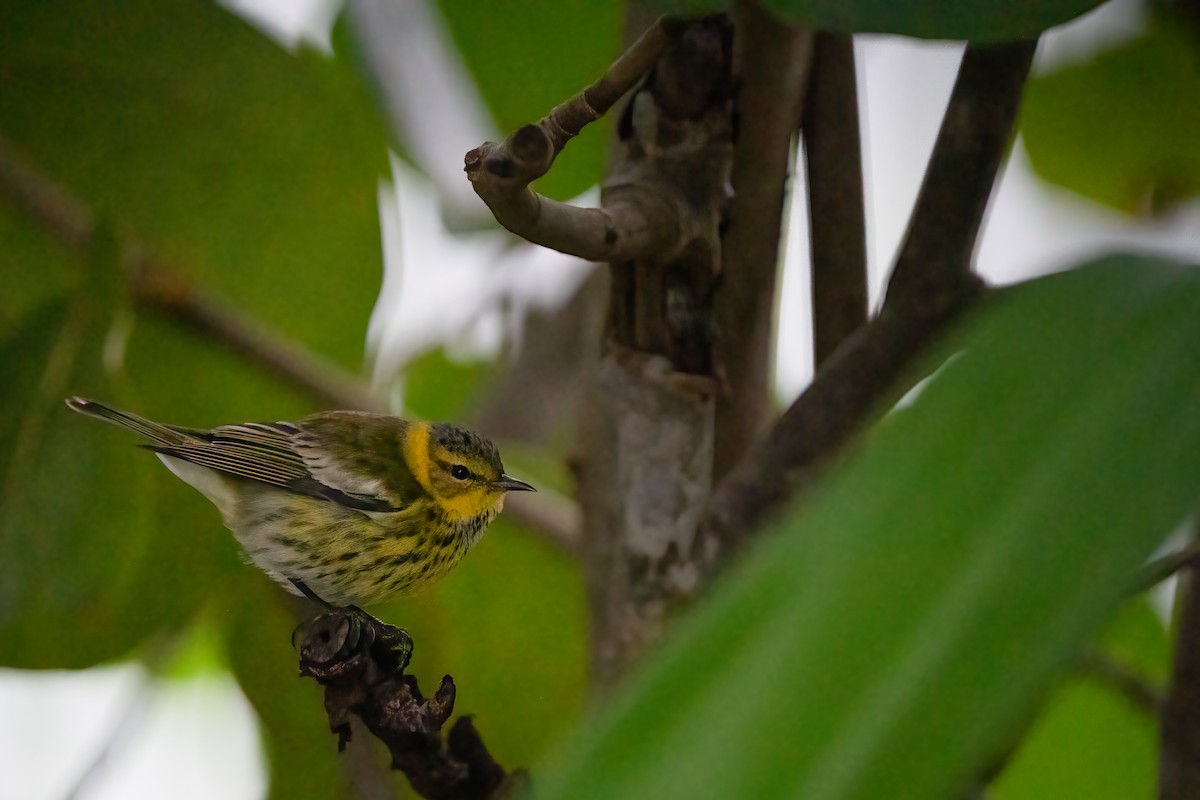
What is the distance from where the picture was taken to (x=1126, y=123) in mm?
1136

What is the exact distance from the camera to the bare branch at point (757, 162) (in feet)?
2.45

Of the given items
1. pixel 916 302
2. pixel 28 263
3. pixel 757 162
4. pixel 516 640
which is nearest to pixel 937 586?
pixel 916 302

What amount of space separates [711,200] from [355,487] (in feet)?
0.86

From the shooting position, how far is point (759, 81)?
29.5 inches

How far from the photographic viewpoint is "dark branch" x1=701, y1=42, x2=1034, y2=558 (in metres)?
0.65

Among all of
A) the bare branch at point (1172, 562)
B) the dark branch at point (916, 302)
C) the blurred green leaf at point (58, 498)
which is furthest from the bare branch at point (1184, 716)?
the blurred green leaf at point (58, 498)

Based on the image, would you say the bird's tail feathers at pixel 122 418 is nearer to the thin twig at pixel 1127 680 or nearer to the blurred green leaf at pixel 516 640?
the blurred green leaf at pixel 516 640

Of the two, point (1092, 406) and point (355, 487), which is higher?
point (1092, 406)

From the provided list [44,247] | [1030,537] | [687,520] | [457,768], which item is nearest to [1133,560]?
[1030,537]

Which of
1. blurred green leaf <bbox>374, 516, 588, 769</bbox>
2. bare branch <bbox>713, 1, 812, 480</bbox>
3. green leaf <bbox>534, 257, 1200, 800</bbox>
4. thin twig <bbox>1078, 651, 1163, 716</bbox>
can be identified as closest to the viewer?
green leaf <bbox>534, 257, 1200, 800</bbox>

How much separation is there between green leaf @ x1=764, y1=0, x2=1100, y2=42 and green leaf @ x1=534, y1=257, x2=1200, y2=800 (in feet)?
0.55

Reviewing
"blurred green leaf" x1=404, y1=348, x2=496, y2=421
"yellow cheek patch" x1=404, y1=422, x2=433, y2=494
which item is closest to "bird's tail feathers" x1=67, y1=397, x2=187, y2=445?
"yellow cheek patch" x1=404, y1=422, x2=433, y2=494

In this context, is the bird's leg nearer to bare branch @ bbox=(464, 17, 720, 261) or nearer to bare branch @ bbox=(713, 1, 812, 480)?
bare branch @ bbox=(464, 17, 720, 261)

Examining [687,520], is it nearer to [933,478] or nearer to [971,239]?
[971,239]
